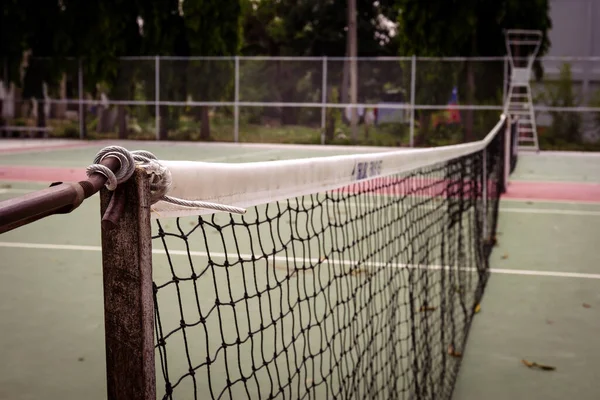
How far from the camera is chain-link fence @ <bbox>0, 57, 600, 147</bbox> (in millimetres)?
23844

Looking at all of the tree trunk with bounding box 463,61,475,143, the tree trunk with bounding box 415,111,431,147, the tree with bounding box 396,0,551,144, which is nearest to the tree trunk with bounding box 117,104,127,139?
the tree with bounding box 396,0,551,144

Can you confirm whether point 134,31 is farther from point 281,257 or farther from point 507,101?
point 281,257

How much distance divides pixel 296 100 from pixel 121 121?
6.07 meters

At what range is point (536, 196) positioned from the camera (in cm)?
1302

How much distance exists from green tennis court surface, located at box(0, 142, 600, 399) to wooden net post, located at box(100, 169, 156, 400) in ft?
5.28

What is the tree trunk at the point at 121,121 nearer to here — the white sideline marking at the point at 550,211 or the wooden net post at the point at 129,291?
the white sideline marking at the point at 550,211

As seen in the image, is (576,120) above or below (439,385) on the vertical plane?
above

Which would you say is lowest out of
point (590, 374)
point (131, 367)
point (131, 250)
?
point (590, 374)

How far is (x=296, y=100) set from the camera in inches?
974

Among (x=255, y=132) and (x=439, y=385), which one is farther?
(x=255, y=132)

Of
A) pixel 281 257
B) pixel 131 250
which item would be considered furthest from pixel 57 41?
pixel 131 250

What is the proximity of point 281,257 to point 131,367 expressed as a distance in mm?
6136

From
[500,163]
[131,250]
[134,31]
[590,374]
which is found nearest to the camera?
[131,250]

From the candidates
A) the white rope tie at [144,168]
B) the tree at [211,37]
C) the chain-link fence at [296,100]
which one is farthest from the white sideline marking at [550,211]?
the tree at [211,37]
